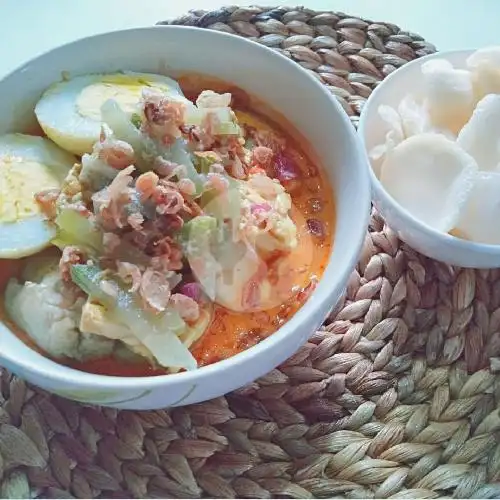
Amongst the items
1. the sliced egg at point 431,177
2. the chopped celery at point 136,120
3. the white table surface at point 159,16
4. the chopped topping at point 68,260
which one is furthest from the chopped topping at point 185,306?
the white table surface at point 159,16

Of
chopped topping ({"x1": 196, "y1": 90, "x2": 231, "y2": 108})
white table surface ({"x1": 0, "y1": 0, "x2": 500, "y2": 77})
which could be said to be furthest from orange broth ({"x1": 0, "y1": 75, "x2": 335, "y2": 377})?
white table surface ({"x1": 0, "y1": 0, "x2": 500, "y2": 77})

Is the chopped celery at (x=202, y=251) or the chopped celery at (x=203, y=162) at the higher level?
the chopped celery at (x=203, y=162)

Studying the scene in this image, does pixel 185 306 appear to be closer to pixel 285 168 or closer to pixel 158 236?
pixel 158 236

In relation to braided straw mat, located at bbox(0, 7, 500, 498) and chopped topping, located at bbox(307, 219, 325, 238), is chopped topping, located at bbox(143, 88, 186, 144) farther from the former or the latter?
braided straw mat, located at bbox(0, 7, 500, 498)

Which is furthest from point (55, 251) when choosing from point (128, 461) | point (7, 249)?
point (128, 461)

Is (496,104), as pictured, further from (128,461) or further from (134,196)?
(128,461)

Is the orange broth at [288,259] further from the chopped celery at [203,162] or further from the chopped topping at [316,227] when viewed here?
the chopped celery at [203,162]

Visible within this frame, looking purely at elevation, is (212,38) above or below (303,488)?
above
